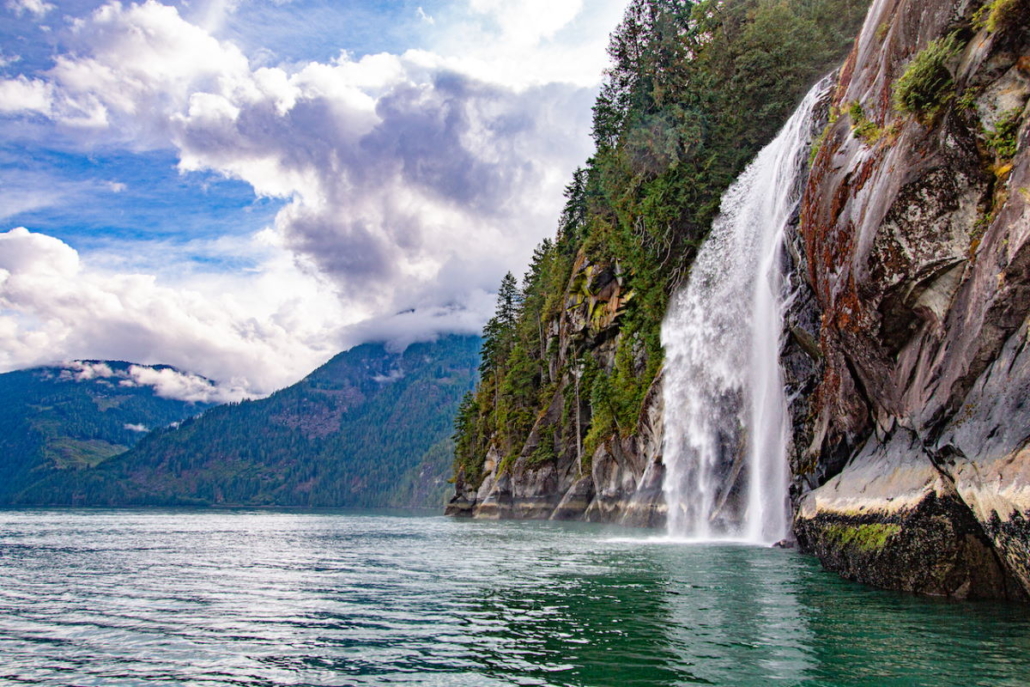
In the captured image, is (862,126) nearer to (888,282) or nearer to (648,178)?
(888,282)

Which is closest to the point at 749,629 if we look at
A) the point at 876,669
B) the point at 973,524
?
the point at 876,669

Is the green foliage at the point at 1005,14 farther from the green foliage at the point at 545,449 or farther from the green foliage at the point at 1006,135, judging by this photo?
the green foliage at the point at 545,449

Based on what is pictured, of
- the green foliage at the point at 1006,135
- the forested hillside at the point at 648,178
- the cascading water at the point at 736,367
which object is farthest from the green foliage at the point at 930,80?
the forested hillside at the point at 648,178

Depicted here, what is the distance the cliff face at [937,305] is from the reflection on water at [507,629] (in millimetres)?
1409

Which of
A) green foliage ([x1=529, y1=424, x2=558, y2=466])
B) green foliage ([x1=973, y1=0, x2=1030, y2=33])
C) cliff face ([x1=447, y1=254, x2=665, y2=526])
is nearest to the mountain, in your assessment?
green foliage ([x1=973, y1=0, x2=1030, y2=33])

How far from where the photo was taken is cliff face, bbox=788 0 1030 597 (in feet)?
→ 37.9

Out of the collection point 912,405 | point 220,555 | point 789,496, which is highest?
point 912,405

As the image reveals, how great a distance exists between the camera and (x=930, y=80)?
47.0 feet

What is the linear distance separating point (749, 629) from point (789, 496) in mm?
15862

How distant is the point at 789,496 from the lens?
85.3 feet

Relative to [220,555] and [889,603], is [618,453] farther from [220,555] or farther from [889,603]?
[889,603]

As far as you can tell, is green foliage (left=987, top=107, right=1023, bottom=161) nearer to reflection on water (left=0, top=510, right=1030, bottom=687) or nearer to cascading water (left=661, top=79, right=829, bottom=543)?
reflection on water (left=0, top=510, right=1030, bottom=687)

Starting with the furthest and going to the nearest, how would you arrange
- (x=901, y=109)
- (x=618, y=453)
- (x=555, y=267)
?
1. (x=555, y=267)
2. (x=618, y=453)
3. (x=901, y=109)

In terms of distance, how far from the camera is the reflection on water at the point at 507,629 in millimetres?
9094
